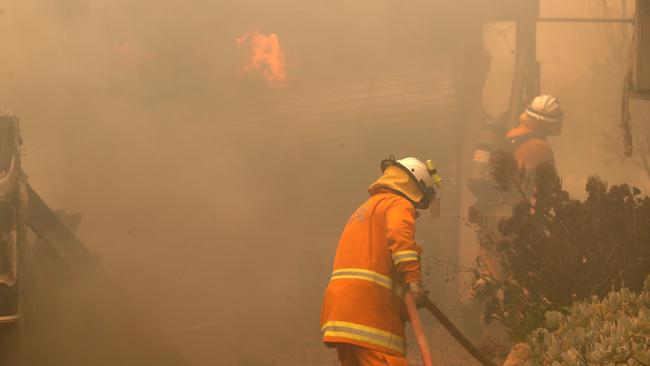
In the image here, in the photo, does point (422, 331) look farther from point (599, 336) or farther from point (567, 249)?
point (599, 336)

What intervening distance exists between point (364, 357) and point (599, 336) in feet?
4.34

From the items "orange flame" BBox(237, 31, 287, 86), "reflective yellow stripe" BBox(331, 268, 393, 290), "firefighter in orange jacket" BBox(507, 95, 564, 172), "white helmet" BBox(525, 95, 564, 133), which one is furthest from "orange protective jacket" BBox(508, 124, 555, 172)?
"orange flame" BBox(237, 31, 287, 86)

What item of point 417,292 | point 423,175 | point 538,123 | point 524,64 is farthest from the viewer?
point 524,64

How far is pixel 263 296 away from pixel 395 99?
9.31 ft

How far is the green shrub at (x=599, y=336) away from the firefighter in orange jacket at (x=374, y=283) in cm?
74

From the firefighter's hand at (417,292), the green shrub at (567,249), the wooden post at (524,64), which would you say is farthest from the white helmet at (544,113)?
the firefighter's hand at (417,292)

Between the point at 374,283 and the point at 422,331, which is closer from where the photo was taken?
the point at 422,331

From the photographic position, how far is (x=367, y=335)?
176 inches

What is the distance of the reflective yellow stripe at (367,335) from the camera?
4459 mm

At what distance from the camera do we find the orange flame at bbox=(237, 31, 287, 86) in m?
10.7

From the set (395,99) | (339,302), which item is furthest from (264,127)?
(339,302)

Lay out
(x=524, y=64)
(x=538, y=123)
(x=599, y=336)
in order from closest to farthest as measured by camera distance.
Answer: (x=599, y=336) → (x=538, y=123) → (x=524, y=64)

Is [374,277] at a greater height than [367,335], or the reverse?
[374,277]

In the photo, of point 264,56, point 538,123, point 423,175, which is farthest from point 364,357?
point 264,56
